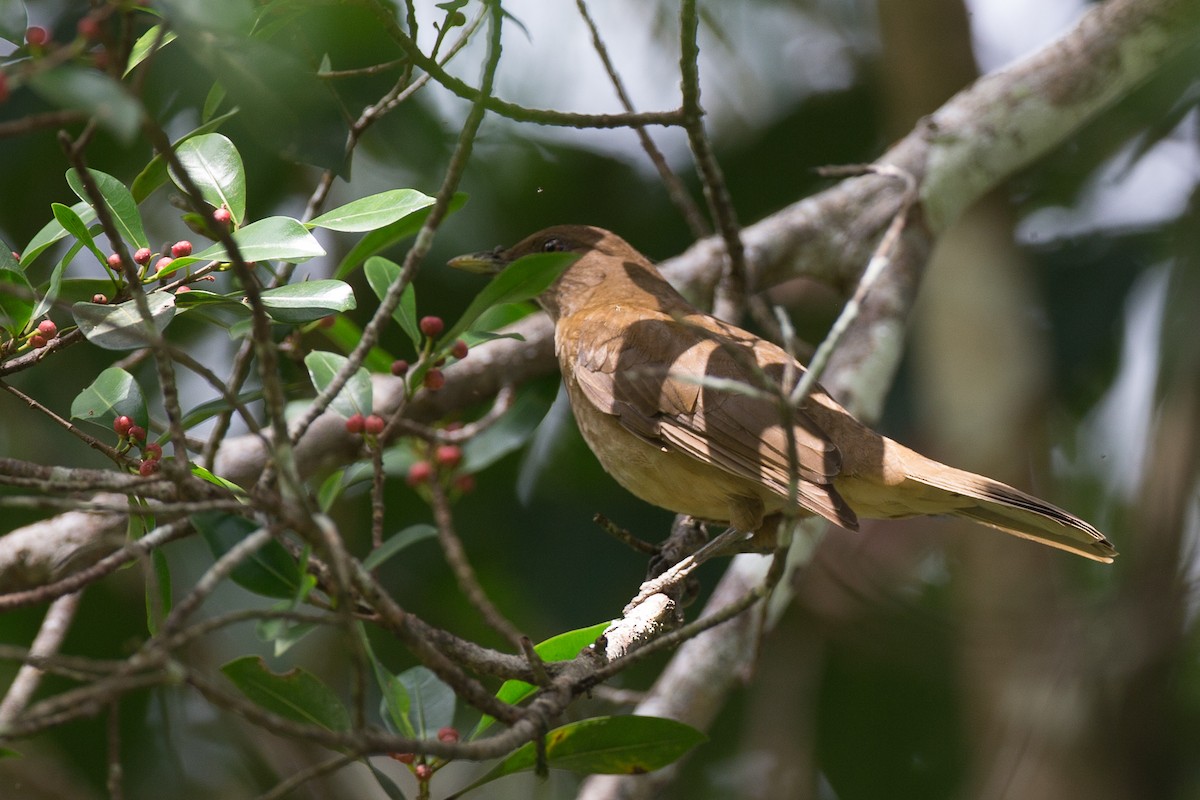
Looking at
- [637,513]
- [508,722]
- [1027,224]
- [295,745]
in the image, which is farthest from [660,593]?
[1027,224]

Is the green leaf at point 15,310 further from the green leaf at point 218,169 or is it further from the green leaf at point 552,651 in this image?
the green leaf at point 552,651

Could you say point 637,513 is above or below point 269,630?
below

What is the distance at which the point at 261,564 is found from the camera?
2.52m

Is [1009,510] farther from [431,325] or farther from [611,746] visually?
[431,325]

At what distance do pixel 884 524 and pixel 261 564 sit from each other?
5871 millimetres

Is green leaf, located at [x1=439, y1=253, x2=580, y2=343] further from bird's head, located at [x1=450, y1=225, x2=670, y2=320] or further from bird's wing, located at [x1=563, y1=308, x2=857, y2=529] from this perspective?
bird's head, located at [x1=450, y1=225, x2=670, y2=320]

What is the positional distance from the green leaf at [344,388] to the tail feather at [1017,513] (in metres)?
1.90

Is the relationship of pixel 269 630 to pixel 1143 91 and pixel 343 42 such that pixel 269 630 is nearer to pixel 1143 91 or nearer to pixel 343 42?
pixel 343 42

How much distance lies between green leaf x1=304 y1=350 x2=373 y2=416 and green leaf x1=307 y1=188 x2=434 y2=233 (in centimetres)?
43

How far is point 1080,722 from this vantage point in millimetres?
6730

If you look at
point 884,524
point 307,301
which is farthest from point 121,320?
point 884,524

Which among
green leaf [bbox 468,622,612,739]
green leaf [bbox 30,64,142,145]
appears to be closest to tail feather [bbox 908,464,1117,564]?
green leaf [bbox 468,622,612,739]

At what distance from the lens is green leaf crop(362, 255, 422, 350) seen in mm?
3465

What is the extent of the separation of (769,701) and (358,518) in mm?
2801
